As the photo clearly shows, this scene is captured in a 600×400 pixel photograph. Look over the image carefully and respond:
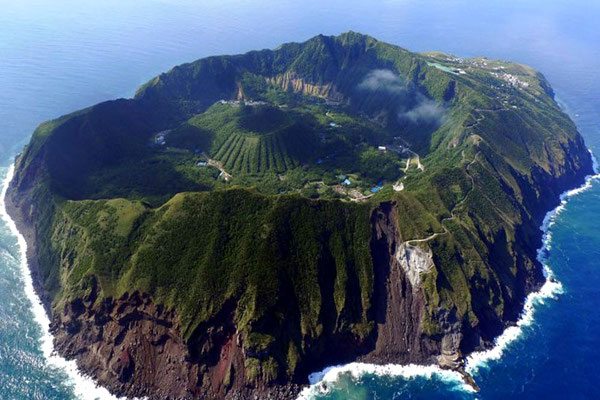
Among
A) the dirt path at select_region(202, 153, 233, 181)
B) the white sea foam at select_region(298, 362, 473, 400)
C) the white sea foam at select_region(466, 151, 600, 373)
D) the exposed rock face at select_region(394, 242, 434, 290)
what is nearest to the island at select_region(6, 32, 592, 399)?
the exposed rock face at select_region(394, 242, 434, 290)

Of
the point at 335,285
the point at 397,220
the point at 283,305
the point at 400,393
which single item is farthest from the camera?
the point at 397,220

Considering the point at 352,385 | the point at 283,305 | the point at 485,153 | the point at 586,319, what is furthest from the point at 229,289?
the point at 485,153

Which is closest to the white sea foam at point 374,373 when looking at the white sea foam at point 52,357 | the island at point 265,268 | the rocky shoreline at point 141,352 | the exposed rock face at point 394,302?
the rocky shoreline at point 141,352

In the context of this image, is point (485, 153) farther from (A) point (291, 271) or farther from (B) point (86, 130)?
(B) point (86, 130)

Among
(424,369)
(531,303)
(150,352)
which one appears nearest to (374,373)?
(424,369)

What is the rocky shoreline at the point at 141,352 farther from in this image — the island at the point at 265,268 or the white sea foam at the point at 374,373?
the white sea foam at the point at 374,373

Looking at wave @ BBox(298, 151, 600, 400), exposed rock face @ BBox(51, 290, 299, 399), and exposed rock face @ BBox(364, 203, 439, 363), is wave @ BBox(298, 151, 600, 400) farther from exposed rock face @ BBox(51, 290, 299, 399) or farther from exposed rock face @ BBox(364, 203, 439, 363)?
exposed rock face @ BBox(51, 290, 299, 399)

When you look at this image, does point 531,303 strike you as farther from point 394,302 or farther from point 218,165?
point 218,165

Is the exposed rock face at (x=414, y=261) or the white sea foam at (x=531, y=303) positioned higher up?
the exposed rock face at (x=414, y=261)

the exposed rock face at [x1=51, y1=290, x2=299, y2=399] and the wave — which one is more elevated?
the exposed rock face at [x1=51, y1=290, x2=299, y2=399]

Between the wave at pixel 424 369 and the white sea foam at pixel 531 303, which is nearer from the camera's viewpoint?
the wave at pixel 424 369

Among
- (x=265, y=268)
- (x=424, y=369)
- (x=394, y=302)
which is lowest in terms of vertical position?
(x=424, y=369)
